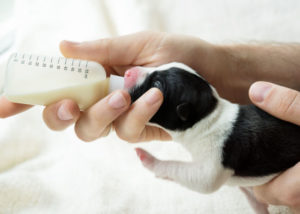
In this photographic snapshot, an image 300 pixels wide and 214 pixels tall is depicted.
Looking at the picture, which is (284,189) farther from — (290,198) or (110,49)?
(110,49)

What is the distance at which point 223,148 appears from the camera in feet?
3.96

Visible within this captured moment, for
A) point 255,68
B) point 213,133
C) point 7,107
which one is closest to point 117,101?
A: point 213,133

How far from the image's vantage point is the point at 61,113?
3.96ft

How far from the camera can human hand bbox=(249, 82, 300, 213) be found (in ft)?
3.86

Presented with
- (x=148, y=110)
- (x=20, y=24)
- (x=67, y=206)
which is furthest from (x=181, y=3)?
(x=67, y=206)

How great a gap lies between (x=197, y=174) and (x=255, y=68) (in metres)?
0.86

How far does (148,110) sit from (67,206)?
625mm

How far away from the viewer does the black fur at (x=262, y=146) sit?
120 centimetres

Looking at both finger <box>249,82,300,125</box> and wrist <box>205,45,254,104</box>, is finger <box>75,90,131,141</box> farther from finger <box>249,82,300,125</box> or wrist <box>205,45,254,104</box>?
wrist <box>205,45,254,104</box>

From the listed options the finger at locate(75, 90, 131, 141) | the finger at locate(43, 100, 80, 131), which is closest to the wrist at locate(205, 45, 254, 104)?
the finger at locate(75, 90, 131, 141)

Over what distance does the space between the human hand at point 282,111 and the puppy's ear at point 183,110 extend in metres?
0.26

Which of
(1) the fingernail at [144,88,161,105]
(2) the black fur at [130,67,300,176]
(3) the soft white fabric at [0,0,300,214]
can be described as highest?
(1) the fingernail at [144,88,161,105]

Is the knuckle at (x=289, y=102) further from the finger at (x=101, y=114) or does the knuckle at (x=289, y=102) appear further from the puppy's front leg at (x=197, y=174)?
the finger at (x=101, y=114)

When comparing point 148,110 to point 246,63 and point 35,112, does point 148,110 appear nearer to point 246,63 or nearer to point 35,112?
point 246,63
